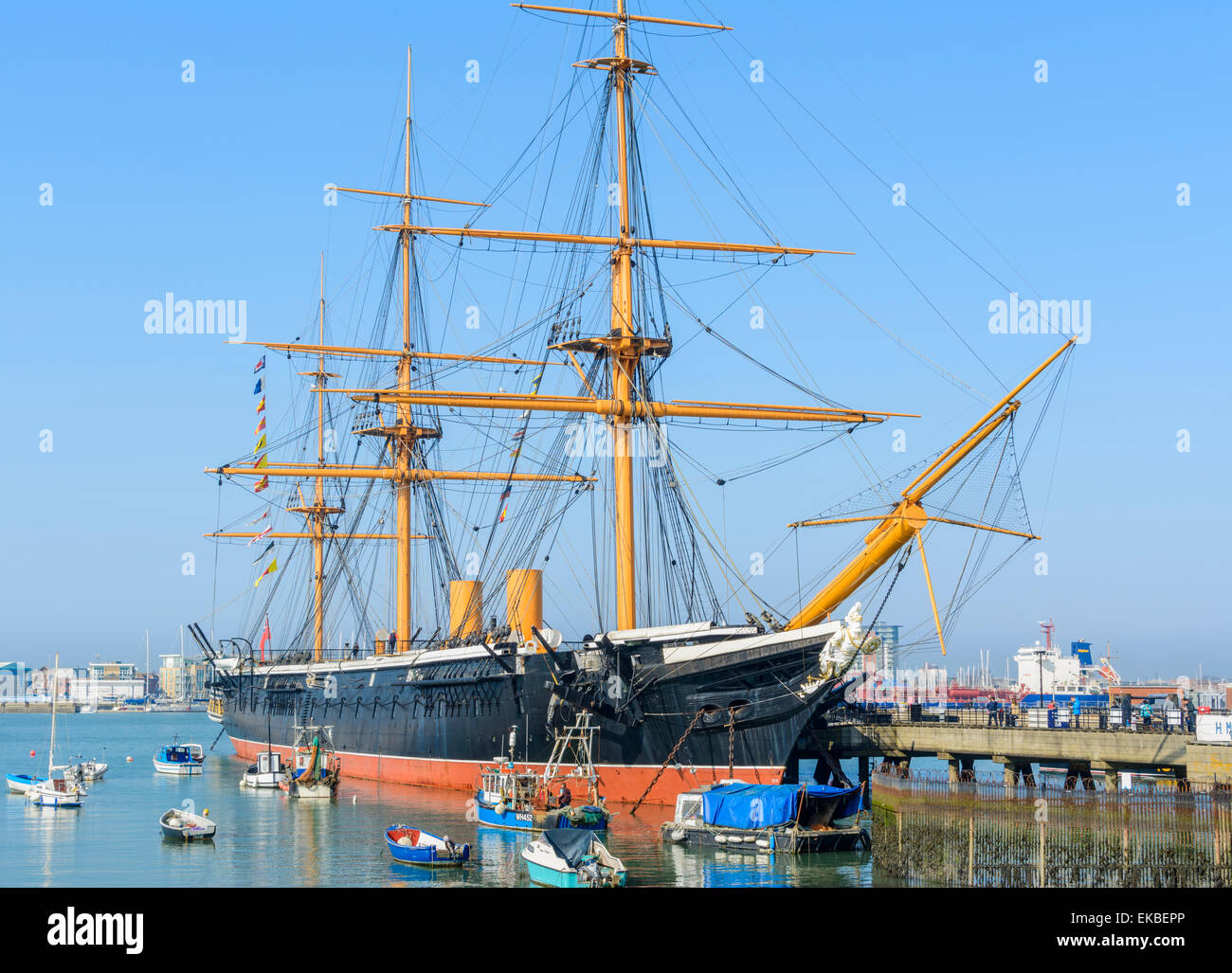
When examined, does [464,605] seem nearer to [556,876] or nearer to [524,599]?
[524,599]

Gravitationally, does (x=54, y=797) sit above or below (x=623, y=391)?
below

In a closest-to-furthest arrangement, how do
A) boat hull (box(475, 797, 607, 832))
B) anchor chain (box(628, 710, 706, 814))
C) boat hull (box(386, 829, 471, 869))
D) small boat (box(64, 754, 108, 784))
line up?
boat hull (box(386, 829, 471, 869)), boat hull (box(475, 797, 607, 832)), anchor chain (box(628, 710, 706, 814)), small boat (box(64, 754, 108, 784))

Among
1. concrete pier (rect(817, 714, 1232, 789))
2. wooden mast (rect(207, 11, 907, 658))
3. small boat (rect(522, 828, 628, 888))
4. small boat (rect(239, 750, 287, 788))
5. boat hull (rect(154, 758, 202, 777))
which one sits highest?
wooden mast (rect(207, 11, 907, 658))

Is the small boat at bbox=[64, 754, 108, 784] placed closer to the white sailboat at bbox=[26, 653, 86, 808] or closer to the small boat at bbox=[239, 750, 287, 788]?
the white sailboat at bbox=[26, 653, 86, 808]

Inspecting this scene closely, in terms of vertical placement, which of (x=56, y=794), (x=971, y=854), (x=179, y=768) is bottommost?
(x=179, y=768)

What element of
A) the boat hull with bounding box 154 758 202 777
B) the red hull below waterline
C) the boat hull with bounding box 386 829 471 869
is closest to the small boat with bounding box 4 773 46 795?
the boat hull with bounding box 154 758 202 777

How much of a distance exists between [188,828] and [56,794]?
1692 cm

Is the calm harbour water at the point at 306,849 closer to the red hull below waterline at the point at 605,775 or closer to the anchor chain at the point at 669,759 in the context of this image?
the anchor chain at the point at 669,759

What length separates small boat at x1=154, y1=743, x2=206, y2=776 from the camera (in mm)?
82750

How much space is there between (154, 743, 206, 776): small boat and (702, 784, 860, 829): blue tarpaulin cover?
165ft

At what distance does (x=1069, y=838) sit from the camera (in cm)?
3322

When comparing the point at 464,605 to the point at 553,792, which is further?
the point at 464,605

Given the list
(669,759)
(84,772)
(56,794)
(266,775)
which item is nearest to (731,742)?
(669,759)
